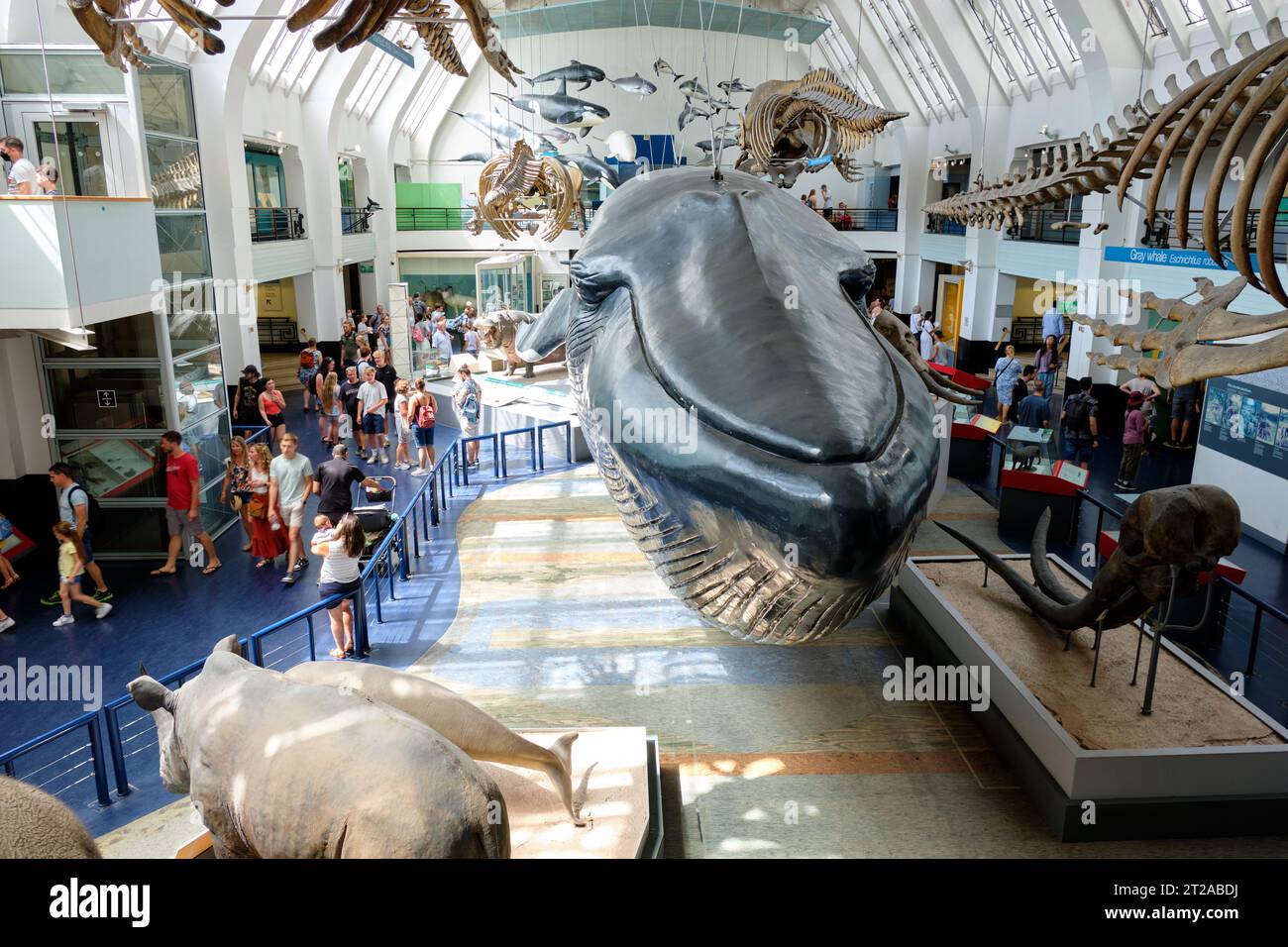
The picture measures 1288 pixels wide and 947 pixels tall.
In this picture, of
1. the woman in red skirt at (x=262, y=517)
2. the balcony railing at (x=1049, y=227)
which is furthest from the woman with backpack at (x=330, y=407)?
the balcony railing at (x=1049, y=227)

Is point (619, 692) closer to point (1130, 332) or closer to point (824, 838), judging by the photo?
point (824, 838)

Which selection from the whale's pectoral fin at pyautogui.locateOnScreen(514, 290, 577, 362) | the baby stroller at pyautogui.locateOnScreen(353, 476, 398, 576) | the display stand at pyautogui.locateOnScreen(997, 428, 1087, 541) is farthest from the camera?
the display stand at pyautogui.locateOnScreen(997, 428, 1087, 541)

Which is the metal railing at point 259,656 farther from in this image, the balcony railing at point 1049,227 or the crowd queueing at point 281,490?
the balcony railing at point 1049,227

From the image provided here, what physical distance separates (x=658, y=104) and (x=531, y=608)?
36.1m

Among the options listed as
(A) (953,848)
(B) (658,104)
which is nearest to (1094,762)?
(A) (953,848)

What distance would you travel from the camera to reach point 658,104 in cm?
4062

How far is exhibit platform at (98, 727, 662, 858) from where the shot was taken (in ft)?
14.8

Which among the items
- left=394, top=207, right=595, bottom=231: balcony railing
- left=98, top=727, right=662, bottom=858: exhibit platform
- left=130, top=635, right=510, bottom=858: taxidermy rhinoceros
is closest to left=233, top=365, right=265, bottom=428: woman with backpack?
left=98, top=727, right=662, bottom=858: exhibit platform

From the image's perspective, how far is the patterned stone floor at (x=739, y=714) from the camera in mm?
6109

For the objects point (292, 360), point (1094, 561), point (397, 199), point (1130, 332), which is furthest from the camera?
point (397, 199)

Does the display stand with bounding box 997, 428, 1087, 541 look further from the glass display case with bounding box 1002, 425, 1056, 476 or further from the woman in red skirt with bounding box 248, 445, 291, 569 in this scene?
the woman in red skirt with bounding box 248, 445, 291, 569

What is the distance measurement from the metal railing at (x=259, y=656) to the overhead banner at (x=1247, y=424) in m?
11.9

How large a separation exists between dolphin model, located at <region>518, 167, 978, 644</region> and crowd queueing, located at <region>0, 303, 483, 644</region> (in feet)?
25.4

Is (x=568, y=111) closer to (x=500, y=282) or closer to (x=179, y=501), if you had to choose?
(x=500, y=282)
